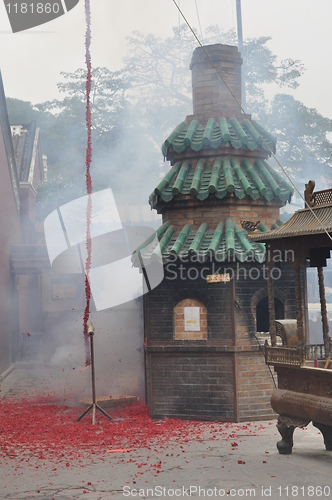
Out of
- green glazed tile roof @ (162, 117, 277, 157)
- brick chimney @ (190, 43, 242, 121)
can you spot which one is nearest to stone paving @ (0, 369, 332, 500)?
green glazed tile roof @ (162, 117, 277, 157)

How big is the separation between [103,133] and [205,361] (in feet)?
73.1

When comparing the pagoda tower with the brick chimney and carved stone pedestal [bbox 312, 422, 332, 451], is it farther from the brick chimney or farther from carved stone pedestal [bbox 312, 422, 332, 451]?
carved stone pedestal [bbox 312, 422, 332, 451]

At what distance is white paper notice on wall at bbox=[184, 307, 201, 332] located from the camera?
39.2ft

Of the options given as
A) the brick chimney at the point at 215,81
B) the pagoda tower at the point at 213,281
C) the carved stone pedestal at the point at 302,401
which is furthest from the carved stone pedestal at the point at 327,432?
the brick chimney at the point at 215,81

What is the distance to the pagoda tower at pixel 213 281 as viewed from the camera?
1167cm

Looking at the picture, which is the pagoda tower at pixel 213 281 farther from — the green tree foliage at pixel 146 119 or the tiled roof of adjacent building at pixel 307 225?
the green tree foliage at pixel 146 119

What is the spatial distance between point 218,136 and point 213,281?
323 centimetres

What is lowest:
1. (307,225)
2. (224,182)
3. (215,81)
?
(307,225)

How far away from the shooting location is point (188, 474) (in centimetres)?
787

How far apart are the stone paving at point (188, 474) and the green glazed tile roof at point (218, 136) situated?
615cm

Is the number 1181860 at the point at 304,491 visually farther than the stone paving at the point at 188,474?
No

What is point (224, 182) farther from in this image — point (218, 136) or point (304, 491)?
point (304, 491)

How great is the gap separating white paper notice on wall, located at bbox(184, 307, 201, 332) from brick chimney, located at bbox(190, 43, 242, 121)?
14.7ft

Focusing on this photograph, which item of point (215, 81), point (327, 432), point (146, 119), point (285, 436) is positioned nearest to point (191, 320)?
point (285, 436)
